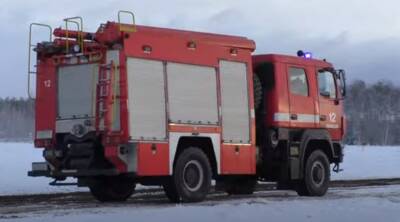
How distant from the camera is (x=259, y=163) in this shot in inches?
655

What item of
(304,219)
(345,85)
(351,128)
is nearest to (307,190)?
(345,85)

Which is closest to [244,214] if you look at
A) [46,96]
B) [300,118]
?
[46,96]

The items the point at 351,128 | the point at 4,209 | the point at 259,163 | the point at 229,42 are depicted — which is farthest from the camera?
the point at 351,128

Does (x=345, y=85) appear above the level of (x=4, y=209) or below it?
above

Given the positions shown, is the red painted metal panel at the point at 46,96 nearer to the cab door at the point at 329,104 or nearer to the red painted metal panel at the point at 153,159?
the red painted metal panel at the point at 153,159

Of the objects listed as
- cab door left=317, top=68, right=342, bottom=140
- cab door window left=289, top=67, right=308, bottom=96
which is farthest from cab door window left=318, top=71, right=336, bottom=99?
cab door window left=289, top=67, right=308, bottom=96

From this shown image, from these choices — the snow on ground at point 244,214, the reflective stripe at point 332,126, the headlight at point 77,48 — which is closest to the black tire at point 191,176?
Result: the snow on ground at point 244,214

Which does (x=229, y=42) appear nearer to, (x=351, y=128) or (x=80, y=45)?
(x=80, y=45)

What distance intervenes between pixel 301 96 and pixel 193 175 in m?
3.86

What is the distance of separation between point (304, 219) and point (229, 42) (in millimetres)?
5629

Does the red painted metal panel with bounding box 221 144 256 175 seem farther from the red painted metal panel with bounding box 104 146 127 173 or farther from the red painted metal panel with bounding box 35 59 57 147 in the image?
the red painted metal panel with bounding box 35 59 57 147

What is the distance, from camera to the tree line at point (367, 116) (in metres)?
133

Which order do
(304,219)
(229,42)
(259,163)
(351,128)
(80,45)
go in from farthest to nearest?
1. (351,128)
2. (259,163)
3. (229,42)
4. (80,45)
5. (304,219)

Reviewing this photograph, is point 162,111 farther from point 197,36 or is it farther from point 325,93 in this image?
point 325,93
